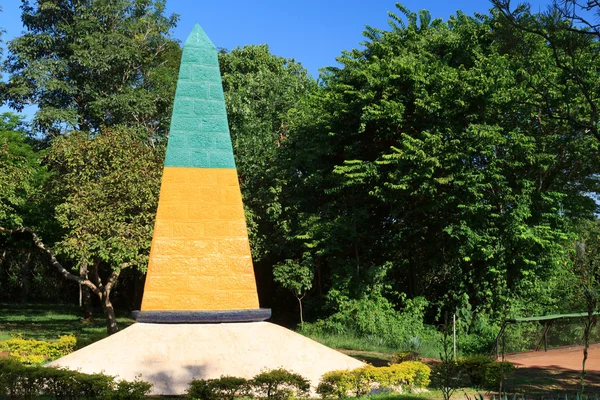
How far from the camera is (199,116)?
1130 centimetres

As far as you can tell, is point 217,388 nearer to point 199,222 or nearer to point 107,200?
point 199,222

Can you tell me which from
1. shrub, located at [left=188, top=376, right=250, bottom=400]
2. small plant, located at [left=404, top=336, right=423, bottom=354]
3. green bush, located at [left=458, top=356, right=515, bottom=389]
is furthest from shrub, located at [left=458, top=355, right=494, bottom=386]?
small plant, located at [left=404, top=336, right=423, bottom=354]

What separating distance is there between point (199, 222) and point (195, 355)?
2180 mm

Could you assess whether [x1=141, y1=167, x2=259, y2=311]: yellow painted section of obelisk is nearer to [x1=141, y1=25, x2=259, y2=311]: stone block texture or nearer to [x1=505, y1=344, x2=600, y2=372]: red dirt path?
[x1=141, y1=25, x2=259, y2=311]: stone block texture

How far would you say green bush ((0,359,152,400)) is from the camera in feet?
27.6

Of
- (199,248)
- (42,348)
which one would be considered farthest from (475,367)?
(42,348)

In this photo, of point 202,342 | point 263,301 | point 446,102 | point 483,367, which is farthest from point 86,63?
point 483,367

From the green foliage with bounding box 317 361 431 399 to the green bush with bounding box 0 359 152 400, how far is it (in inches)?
101

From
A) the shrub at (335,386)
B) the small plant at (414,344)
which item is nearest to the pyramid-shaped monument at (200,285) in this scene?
the shrub at (335,386)

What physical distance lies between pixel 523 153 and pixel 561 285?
4178 millimetres

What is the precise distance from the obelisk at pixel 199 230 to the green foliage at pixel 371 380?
5.91 ft

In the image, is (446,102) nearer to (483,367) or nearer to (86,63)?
(483,367)

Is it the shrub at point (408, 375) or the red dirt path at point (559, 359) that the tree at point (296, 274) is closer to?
the red dirt path at point (559, 359)

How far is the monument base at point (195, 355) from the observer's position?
31.3 ft
